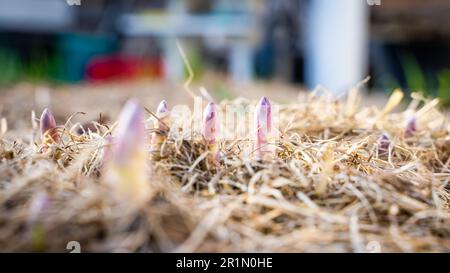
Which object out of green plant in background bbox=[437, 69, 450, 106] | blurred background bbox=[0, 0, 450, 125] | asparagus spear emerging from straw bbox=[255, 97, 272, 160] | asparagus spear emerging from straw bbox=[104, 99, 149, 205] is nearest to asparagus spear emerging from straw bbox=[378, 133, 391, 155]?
asparagus spear emerging from straw bbox=[255, 97, 272, 160]

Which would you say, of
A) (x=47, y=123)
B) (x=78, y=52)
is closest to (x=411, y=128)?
(x=47, y=123)

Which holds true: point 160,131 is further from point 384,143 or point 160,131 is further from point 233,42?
point 233,42

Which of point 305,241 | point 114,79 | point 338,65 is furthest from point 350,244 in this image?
point 114,79

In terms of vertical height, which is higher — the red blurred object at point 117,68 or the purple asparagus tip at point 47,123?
the red blurred object at point 117,68

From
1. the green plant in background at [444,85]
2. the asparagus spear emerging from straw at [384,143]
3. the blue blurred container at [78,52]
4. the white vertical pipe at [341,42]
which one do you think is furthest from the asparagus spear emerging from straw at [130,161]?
the blue blurred container at [78,52]

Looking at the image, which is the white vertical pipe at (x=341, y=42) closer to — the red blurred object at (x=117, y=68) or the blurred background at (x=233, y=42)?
the blurred background at (x=233, y=42)

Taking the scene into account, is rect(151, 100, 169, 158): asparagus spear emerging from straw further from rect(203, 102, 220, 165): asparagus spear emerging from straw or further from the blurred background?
the blurred background
